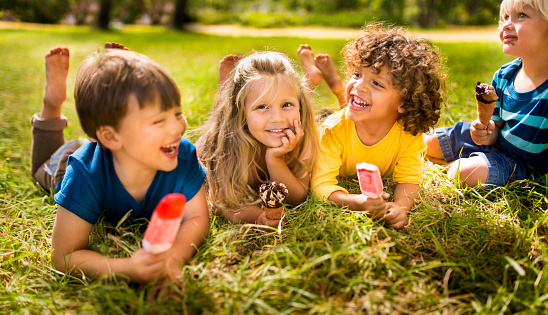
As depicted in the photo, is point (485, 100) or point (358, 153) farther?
point (358, 153)

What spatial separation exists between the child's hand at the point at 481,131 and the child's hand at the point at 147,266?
6.85ft

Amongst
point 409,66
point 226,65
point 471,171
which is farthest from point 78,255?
point 471,171

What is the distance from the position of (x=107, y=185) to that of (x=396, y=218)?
152 centimetres

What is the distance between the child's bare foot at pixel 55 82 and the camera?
306 centimetres

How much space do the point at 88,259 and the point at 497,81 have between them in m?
2.83

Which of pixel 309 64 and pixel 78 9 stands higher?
pixel 78 9

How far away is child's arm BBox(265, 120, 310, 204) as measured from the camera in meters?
2.48

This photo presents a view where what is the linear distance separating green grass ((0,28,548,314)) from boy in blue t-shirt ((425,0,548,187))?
14 centimetres

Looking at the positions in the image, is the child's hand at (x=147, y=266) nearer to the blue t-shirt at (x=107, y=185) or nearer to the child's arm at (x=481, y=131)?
the blue t-shirt at (x=107, y=185)

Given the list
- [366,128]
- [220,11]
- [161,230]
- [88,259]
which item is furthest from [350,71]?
[220,11]

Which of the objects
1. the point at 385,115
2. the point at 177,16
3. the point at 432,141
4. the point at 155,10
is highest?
the point at 155,10

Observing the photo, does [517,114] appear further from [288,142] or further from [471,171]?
[288,142]

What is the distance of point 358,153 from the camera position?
2715 mm

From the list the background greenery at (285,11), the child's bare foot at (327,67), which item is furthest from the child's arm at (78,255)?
the background greenery at (285,11)
